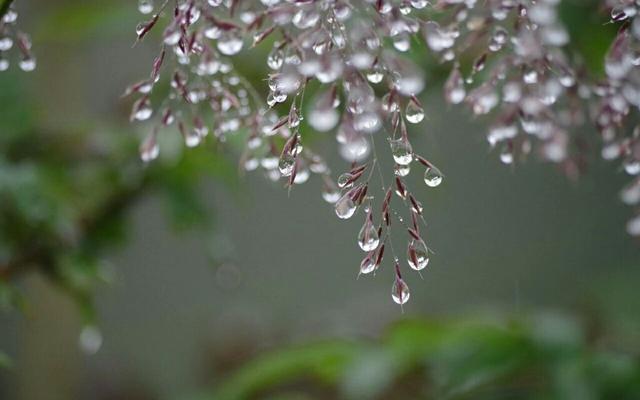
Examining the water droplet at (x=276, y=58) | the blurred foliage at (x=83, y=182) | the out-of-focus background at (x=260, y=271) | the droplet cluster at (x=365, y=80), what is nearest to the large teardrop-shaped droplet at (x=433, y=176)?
the droplet cluster at (x=365, y=80)

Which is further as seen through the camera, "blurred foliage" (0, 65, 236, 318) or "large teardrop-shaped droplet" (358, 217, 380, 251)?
"blurred foliage" (0, 65, 236, 318)

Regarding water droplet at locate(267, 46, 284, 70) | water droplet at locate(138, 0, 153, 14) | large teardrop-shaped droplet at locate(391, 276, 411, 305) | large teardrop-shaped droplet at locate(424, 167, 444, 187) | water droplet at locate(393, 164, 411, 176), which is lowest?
large teardrop-shaped droplet at locate(391, 276, 411, 305)

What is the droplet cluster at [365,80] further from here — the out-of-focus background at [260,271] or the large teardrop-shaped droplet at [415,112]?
the out-of-focus background at [260,271]

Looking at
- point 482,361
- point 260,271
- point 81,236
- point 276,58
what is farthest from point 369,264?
point 260,271

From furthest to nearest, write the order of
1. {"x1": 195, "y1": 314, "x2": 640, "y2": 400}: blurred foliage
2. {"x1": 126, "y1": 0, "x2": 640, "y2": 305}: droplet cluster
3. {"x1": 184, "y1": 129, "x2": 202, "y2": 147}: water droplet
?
{"x1": 195, "y1": 314, "x2": 640, "y2": 400}: blurred foliage
{"x1": 184, "y1": 129, "x2": 202, "y2": 147}: water droplet
{"x1": 126, "y1": 0, "x2": 640, "y2": 305}: droplet cluster

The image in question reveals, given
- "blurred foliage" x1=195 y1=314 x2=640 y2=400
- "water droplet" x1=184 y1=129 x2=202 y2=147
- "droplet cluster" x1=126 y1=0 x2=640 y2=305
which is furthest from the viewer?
"blurred foliage" x1=195 y1=314 x2=640 y2=400

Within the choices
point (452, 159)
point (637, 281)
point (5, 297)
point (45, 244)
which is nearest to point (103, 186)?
point (45, 244)

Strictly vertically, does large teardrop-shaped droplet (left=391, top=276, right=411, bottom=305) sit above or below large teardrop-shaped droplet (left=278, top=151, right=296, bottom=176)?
below

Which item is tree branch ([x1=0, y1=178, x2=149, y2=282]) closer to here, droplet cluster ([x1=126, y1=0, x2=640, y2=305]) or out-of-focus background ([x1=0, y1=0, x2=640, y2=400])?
out-of-focus background ([x1=0, y1=0, x2=640, y2=400])

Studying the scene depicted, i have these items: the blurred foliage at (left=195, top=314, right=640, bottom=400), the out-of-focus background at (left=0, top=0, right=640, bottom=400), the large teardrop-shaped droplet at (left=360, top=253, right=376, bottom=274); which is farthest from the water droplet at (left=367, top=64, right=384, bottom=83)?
the blurred foliage at (left=195, top=314, right=640, bottom=400)

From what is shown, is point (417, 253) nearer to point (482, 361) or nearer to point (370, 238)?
point (370, 238)

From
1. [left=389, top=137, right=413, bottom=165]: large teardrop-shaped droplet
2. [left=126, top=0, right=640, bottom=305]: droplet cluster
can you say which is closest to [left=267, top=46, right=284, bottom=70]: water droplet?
[left=126, top=0, right=640, bottom=305]: droplet cluster
